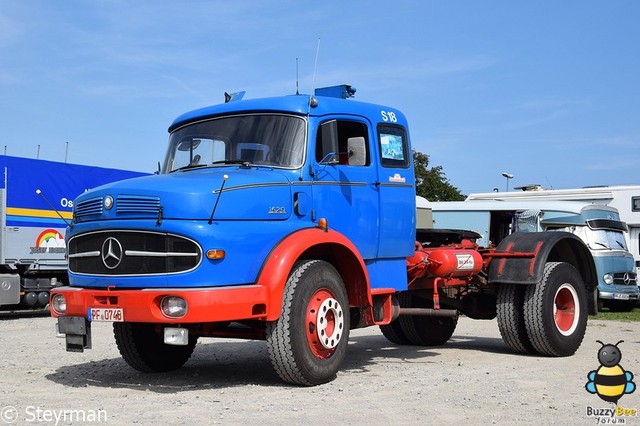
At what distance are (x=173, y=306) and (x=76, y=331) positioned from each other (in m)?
1.22

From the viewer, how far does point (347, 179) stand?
8516 mm

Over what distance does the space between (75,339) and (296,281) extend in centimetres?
216

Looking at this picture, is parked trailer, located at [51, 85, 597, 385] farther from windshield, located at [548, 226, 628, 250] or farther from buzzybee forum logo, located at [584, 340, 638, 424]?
windshield, located at [548, 226, 628, 250]

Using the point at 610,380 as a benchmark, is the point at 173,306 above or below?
above

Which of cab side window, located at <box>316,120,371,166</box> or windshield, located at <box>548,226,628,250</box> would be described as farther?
windshield, located at <box>548,226,628,250</box>

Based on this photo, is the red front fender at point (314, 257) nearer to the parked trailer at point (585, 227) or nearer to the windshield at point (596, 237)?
the parked trailer at point (585, 227)

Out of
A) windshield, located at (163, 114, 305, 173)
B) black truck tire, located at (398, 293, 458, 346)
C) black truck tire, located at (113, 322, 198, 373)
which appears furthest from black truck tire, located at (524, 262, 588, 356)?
black truck tire, located at (113, 322, 198, 373)

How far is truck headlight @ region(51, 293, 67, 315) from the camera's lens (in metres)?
7.84

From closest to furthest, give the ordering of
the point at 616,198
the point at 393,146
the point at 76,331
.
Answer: the point at 76,331 → the point at 393,146 → the point at 616,198

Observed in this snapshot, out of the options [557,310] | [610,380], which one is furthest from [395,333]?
[610,380]

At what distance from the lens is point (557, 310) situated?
35.1 ft

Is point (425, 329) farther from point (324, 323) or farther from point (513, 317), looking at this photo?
point (324, 323)

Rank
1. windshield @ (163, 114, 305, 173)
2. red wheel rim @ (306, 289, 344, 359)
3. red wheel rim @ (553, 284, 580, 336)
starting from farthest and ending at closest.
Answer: red wheel rim @ (553, 284, 580, 336) → windshield @ (163, 114, 305, 173) → red wheel rim @ (306, 289, 344, 359)

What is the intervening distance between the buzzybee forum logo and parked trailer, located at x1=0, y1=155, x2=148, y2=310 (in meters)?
13.7
